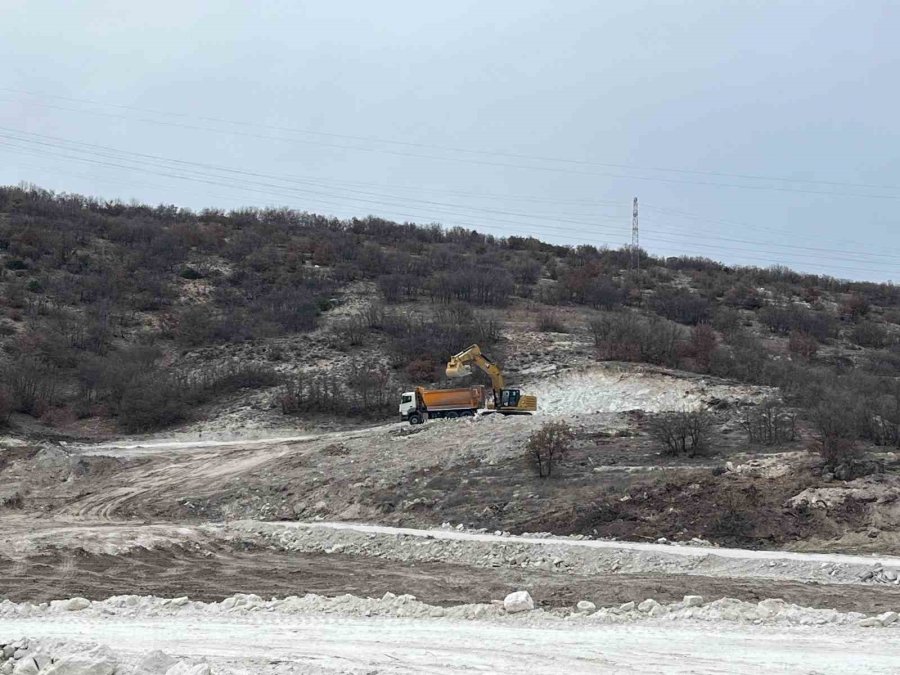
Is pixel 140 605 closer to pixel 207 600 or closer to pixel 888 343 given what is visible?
pixel 207 600

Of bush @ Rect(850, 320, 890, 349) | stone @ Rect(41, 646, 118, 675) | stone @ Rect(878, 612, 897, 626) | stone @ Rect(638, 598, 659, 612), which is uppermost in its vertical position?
bush @ Rect(850, 320, 890, 349)

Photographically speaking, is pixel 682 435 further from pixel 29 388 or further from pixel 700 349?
pixel 29 388

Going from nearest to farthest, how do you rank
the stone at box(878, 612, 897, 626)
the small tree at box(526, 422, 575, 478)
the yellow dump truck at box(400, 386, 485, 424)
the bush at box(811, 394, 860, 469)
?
the stone at box(878, 612, 897, 626)
the bush at box(811, 394, 860, 469)
the small tree at box(526, 422, 575, 478)
the yellow dump truck at box(400, 386, 485, 424)

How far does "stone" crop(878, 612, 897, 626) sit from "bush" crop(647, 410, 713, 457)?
1363cm

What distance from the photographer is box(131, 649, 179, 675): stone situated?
848 cm

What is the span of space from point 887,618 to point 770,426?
16.6 meters

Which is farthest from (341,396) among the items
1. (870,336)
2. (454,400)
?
(870,336)

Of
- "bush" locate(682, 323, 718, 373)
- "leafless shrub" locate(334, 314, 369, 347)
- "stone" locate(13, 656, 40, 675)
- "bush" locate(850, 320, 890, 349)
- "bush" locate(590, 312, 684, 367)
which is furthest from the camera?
"bush" locate(850, 320, 890, 349)


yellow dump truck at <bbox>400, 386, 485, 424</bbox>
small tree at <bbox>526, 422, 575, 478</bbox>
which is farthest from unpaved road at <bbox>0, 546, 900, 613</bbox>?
yellow dump truck at <bbox>400, 386, 485, 424</bbox>

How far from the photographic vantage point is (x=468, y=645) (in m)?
9.70

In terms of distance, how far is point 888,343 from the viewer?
55.0 m

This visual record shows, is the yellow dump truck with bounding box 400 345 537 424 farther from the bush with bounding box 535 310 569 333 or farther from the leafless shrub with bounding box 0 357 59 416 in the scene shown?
the leafless shrub with bounding box 0 357 59 416

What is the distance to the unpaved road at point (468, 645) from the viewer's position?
345 inches

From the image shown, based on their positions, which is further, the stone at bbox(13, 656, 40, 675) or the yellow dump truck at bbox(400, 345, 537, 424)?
the yellow dump truck at bbox(400, 345, 537, 424)
